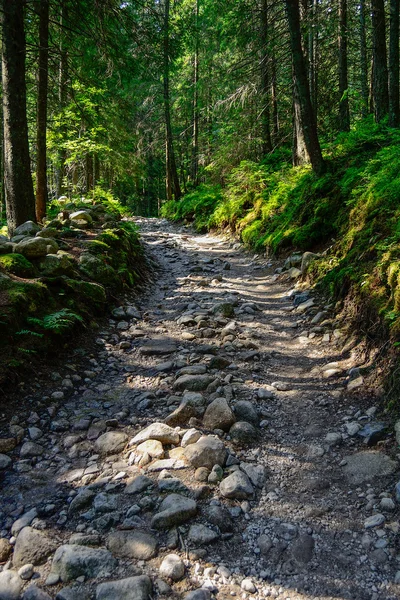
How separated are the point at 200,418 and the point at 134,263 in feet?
18.5

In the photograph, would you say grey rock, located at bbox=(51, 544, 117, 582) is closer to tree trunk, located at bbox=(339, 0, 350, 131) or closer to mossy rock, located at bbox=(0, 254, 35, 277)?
mossy rock, located at bbox=(0, 254, 35, 277)

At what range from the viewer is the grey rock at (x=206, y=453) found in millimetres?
3193

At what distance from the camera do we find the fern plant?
4748 mm

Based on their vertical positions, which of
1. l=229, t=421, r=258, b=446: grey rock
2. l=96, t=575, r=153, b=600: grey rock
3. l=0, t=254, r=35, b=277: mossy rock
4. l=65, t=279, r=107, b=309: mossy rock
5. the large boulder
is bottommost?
l=96, t=575, r=153, b=600: grey rock

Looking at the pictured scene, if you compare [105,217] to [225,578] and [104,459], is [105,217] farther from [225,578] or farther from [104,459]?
[225,578]

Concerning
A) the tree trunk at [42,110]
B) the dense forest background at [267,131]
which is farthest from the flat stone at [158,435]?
the tree trunk at [42,110]

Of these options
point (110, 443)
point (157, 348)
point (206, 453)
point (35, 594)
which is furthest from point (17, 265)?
point (35, 594)

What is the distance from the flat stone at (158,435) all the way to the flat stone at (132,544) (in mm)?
962

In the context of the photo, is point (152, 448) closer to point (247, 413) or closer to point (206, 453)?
point (206, 453)

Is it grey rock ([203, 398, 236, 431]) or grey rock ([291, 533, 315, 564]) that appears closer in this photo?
grey rock ([291, 533, 315, 564])

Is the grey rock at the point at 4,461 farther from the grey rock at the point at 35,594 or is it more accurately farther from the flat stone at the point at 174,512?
the flat stone at the point at 174,512

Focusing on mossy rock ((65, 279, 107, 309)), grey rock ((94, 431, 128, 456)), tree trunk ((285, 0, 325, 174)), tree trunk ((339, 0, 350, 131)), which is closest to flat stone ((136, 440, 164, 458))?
→ grey rock ((94, 431, 128, 456))

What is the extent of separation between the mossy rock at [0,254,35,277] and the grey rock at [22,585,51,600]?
3.99m

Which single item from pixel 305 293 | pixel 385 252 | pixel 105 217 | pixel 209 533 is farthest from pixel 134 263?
pixel 209 533
